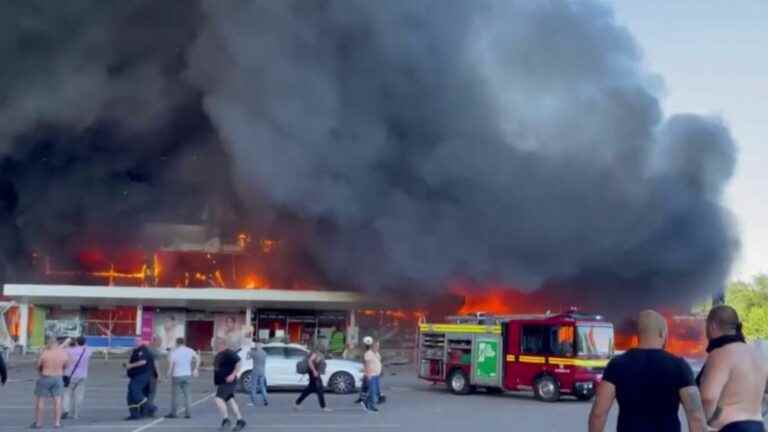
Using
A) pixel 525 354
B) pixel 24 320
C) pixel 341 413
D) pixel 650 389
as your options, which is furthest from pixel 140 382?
pixel 24 320

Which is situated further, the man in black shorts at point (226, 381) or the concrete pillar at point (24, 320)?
the concrete pillar at point (24, 320)

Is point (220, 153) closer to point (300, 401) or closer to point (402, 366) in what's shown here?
point (402, 366)

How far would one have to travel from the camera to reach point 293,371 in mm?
21172

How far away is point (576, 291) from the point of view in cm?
3662

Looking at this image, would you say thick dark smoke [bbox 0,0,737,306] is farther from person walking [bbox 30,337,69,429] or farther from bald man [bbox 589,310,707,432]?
bald man [bbox 589,310,707,432]

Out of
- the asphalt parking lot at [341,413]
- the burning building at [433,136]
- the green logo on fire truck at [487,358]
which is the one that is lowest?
the asphalt parking lot at [341,413]

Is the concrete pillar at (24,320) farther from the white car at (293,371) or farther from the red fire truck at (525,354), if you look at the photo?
the red fire truck at (525,354)

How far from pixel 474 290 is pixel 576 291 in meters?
4.01

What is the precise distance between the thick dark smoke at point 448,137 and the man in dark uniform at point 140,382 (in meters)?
20.2

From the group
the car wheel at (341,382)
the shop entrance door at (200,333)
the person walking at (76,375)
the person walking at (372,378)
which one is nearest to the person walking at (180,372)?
the person walking at (76,375)

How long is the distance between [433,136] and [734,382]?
30839mm

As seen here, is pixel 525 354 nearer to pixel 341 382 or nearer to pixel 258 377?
pixel 341 382

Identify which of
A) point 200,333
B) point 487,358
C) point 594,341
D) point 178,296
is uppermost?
point 178,296

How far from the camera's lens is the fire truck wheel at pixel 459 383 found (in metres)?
21.7
